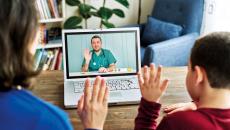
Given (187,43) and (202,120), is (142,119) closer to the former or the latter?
(202,120)

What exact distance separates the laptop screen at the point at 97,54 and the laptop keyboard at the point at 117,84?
0.15ft

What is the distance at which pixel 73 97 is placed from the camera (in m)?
1.44

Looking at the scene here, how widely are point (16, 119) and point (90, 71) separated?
918 millimetres

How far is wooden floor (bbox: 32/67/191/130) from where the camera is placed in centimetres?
126

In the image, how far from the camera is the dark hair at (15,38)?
2.25 feet

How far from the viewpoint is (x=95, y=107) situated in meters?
0.99

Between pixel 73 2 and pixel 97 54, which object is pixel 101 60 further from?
pixel 73 2

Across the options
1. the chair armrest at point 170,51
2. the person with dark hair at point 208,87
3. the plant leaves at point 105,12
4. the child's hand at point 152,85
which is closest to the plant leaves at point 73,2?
the plant leaves at point 105,12

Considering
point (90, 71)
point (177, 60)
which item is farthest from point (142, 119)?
point (177, 60)

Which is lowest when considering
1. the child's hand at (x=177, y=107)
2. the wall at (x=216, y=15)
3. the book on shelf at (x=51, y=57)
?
the book on shelf at (x=51, y=57)

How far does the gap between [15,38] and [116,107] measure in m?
0.76

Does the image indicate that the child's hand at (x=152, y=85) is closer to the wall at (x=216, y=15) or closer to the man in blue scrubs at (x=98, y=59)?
the man in blue scrubs at (x=98, y=59)

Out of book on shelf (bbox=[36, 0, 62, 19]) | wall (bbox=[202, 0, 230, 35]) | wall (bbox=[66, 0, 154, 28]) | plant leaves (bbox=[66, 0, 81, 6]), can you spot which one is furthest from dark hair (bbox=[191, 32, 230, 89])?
wall (bbox=[66, 0, 154, 28])

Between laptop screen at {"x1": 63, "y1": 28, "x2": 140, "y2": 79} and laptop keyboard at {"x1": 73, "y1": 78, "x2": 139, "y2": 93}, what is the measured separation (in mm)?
45
